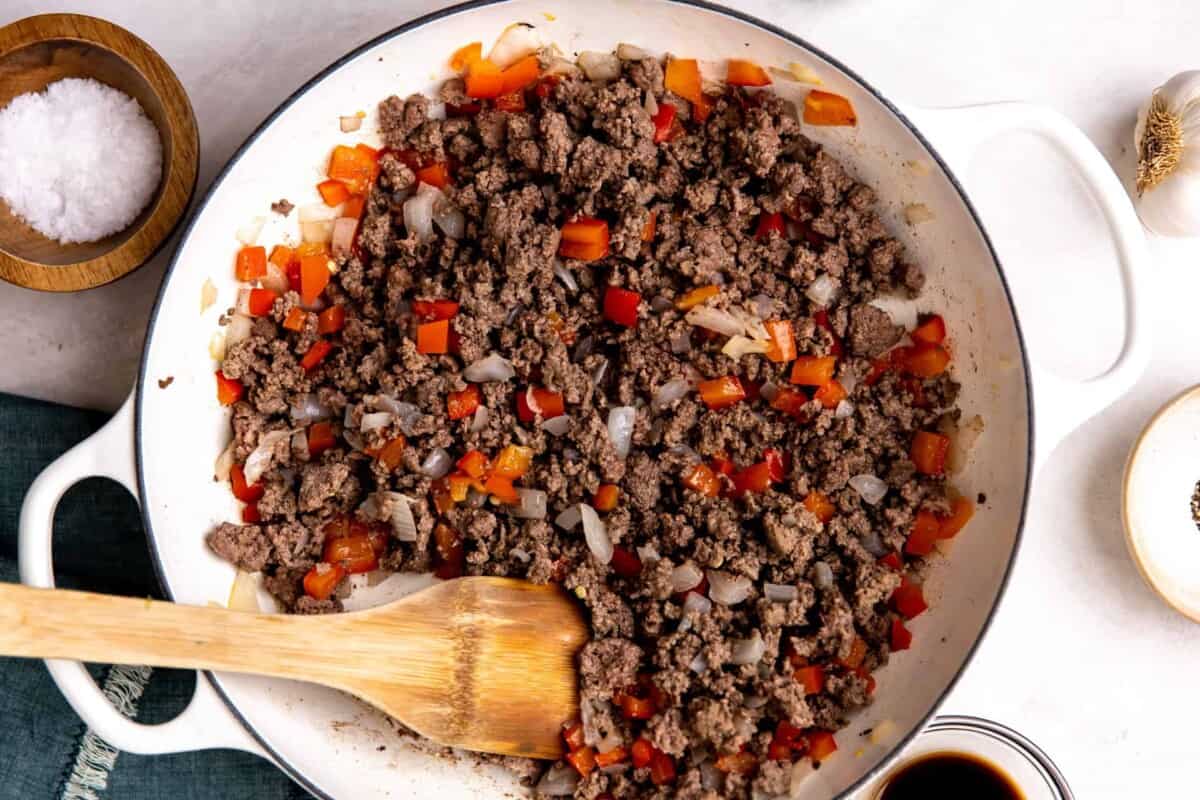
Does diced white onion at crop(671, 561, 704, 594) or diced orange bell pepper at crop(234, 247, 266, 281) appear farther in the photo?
diced orange bell pepper at crop(234, 247, 266, 281)

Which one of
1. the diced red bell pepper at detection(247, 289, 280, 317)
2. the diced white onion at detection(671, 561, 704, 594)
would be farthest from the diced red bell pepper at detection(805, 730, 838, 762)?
the diced red bell pepper at detection(247, 289, 280, 317)

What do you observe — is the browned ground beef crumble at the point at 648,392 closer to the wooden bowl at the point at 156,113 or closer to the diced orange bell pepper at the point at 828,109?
the diced orange bell pepper at the point at 828,109

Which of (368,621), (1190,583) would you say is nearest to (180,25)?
(368,621)

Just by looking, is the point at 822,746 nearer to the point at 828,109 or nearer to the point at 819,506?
the point at 819,506

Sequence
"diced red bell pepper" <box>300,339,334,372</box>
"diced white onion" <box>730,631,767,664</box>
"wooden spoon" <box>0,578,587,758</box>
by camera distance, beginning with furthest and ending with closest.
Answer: "diced red bell pepper" <box>300,339,334,372</box> → "diced white onion" <box>730,631,767,664</box> → "wooden spoon" <box>0,578,587,758</box>

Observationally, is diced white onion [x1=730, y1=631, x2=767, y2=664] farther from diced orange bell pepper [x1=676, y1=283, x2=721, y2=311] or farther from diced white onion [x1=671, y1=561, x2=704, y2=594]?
diced orange bell pepper [x1=676, y1=283, x2=721, y2=311]

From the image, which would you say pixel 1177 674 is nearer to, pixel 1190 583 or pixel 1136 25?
pixel 1190 583

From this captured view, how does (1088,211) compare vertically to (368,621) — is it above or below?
above
